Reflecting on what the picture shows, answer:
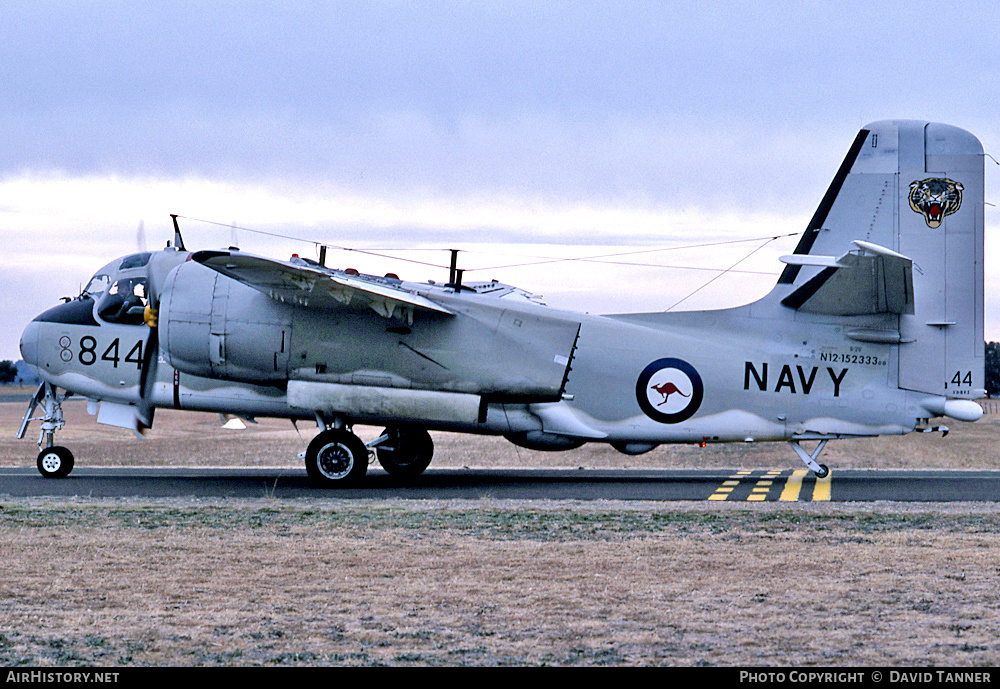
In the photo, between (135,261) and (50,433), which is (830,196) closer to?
(135,261)

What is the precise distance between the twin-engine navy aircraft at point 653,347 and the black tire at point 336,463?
3cm

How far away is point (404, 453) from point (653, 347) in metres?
6.61

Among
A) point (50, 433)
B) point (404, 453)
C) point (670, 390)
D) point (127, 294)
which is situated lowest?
point (404, 453)

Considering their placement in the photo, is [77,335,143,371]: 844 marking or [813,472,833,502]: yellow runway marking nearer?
[813,472,833,502]: yellow runway marking

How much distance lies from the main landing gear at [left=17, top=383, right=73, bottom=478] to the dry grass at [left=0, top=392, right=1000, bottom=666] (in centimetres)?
567

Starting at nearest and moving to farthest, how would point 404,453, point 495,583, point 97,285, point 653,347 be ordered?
point 495,583 → point 653,347 → point 97,285 → point 404,453

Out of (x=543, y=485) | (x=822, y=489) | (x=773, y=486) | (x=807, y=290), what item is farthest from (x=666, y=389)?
(x=822, y=489)

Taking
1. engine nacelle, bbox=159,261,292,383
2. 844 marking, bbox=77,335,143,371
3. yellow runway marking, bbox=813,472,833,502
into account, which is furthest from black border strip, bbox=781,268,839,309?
844 marking, bbox=77,335,143,371

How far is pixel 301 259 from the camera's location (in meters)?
22.0

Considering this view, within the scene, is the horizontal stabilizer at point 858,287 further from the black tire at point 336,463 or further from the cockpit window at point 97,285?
the cockpit window at point 97,285

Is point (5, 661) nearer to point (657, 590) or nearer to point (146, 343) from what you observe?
point (657, 590)

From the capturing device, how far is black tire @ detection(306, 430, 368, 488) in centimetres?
2266

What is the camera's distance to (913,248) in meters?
23.4

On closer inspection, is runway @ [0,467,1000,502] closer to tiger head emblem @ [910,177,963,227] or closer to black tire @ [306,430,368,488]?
black tire @ [306,430,368,488]
